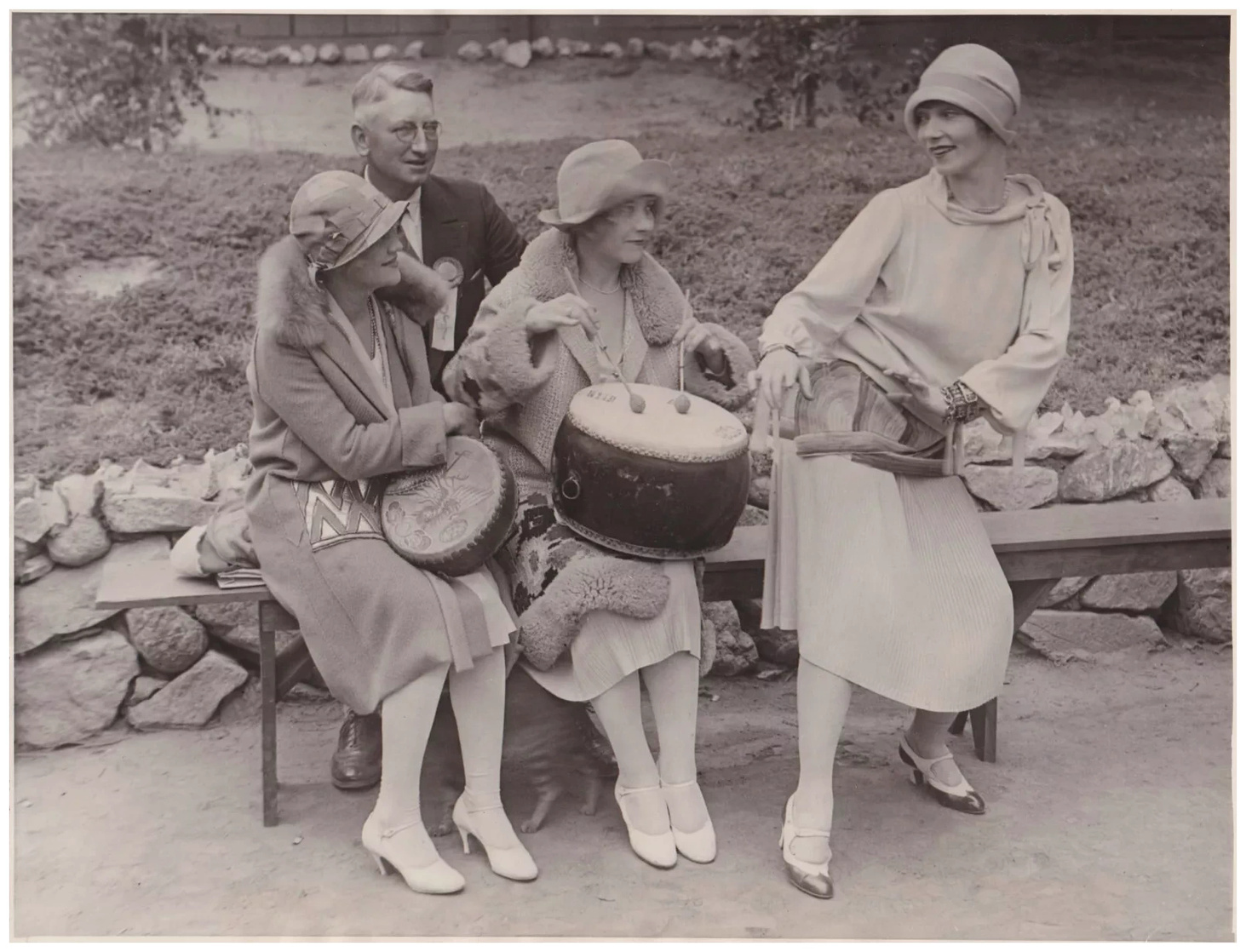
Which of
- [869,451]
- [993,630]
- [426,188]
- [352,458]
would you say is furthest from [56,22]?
[993,630]

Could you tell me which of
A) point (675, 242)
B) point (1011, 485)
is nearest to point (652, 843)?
point (1011, 485)

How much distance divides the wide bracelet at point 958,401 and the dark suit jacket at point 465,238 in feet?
4.97

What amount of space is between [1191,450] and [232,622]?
12.4 ft

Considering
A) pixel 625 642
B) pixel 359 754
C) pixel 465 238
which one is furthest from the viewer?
pixel 465 238

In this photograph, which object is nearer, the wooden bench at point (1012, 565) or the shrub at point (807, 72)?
the wooden bench at point (1012, 565)

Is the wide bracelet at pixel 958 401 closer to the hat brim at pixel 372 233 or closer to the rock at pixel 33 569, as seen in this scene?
the hat brim at pixel 372 233

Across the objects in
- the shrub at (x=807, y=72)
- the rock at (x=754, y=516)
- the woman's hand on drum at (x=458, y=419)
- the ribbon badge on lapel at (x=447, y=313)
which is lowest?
the rock at (x=754, y=516)

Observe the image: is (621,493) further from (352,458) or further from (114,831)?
(114,831)

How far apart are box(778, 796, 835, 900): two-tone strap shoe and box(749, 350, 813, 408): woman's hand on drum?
45.2 inches

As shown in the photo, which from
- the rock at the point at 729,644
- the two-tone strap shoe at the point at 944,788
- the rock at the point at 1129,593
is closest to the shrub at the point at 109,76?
the rock at the point at 729,644

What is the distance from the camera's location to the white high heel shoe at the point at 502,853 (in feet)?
12.5

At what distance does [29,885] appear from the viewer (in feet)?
12.6

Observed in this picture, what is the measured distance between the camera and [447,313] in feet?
14.5

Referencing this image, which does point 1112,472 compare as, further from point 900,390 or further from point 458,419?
point 458,419
